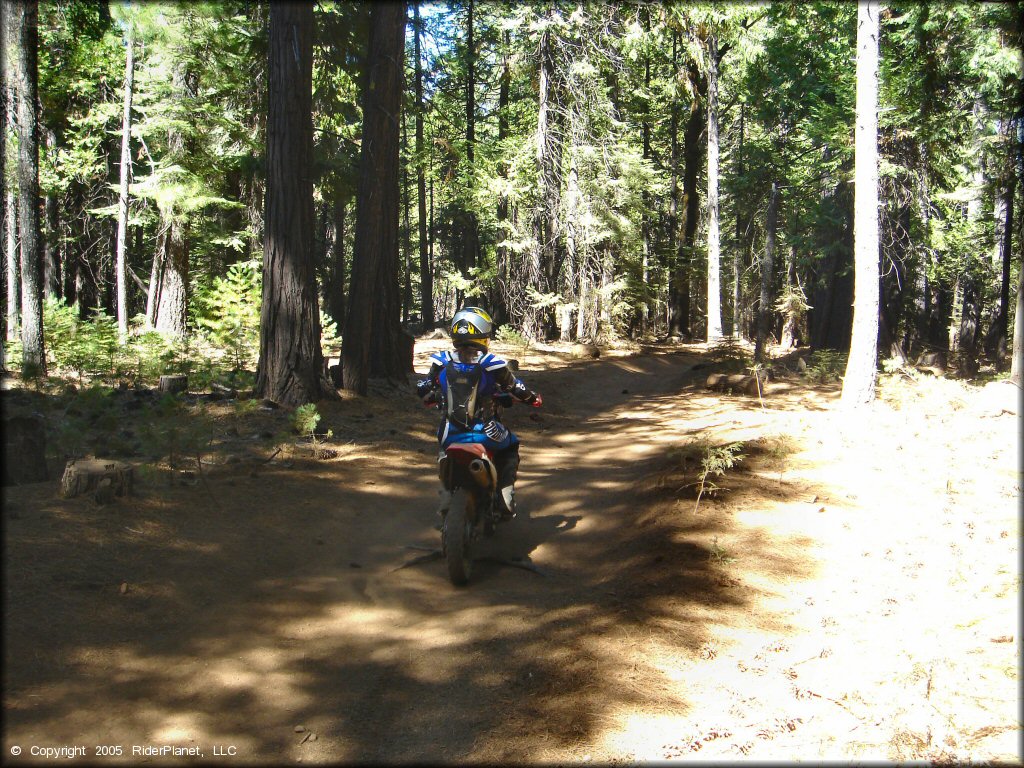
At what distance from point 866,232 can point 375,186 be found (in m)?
8.59

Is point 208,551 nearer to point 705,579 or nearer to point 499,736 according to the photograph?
point 499,736

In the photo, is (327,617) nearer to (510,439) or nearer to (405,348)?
(510,439)

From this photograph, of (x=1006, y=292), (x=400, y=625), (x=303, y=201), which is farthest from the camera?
(x=1006, y=292)

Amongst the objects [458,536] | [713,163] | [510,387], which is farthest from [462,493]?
[713,163]

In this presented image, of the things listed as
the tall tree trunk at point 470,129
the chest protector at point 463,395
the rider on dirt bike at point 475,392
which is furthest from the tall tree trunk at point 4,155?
the tall tree trunk at point 470,129

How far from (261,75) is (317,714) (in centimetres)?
1674

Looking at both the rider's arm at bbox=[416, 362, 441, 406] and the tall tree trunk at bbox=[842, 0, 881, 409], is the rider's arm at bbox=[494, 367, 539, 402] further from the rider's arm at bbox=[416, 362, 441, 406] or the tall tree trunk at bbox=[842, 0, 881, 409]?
the tall tree trunk at bbox=[842, 0, 881, 409]

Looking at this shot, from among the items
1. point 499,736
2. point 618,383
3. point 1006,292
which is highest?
point 1006,292

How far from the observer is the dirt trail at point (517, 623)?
4.01 m

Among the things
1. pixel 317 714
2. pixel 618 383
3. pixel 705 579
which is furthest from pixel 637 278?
pixel 317 714

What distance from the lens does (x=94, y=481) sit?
6.94 meters

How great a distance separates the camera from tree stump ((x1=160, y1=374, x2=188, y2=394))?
12.1 metres

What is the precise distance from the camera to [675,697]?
14.3 ft

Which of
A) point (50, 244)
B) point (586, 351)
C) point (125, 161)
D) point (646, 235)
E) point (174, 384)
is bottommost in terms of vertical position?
point (174, 384)
